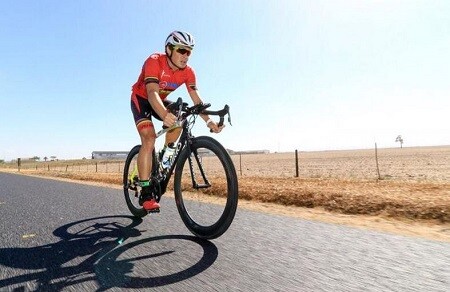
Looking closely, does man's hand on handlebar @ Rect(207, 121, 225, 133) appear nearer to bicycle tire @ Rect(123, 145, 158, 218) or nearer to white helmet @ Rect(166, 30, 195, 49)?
white helmet @ Rect(166, 30, 195, 49)

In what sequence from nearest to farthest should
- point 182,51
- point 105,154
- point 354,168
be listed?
point 182,51 < point 354,168 < point 105,154

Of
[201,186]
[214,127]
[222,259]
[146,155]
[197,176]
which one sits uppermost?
[214,127]

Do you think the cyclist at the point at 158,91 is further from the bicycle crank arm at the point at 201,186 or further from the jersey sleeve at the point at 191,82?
the bicycle crank arm at the point at 201,186

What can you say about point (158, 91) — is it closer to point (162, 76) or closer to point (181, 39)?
point (162, 76)

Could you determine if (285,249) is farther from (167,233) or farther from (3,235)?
(3,235)

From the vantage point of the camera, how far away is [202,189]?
13.1 feet

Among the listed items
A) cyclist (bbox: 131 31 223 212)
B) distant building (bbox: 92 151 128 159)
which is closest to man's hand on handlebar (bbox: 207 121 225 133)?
cyclist (bbox: 131 31 223 212)

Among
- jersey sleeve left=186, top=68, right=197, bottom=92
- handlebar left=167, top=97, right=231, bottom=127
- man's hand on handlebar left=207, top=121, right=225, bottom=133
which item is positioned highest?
jersey sleeve left=186, top=68, right=197, bottom=92

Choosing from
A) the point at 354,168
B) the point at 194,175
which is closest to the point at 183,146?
the point at 194,175

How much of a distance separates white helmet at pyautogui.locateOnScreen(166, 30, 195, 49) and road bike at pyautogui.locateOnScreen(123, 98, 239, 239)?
75 cm

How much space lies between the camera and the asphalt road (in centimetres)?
202

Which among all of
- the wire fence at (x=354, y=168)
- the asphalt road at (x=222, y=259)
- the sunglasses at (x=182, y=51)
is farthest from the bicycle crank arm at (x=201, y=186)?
the wire fence at (x=354, y=168)

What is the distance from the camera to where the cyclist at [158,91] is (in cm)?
384

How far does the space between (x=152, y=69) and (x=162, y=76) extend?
200 mm
